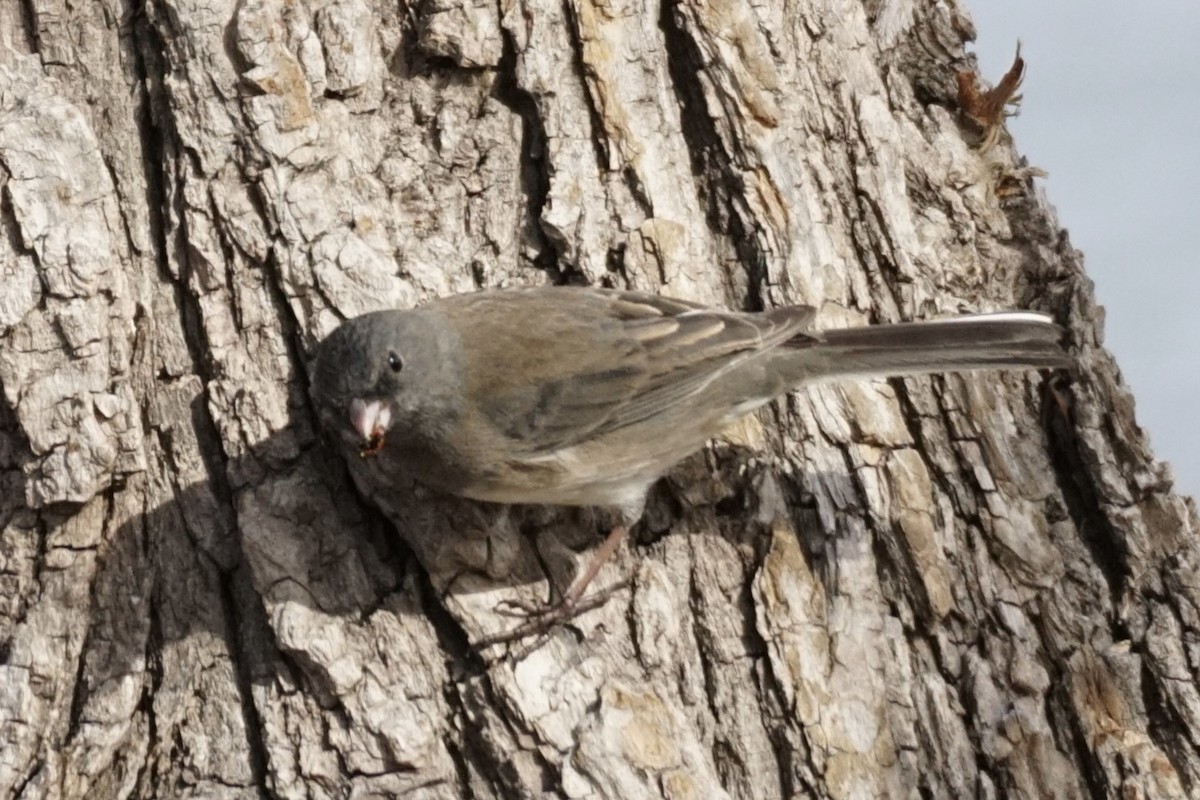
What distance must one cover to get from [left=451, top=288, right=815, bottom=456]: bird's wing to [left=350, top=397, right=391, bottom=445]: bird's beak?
41 cm

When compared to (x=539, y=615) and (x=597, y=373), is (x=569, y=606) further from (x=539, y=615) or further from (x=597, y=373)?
(x=597, y=373)


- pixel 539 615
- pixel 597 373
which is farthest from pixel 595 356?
pixel 539 615

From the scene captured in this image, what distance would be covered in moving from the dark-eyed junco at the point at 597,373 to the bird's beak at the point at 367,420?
20 mm

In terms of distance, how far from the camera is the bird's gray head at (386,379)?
3.83 m

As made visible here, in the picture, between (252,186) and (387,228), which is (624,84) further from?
(252,186)

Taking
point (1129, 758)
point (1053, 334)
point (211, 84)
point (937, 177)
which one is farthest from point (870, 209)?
point (211, 84)

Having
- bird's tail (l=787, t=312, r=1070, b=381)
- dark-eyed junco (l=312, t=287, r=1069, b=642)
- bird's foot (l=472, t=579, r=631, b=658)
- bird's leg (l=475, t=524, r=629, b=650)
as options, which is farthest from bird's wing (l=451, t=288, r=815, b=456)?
bird's foot (l=472, t=579, r=631, b=658)

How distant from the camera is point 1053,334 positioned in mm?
4168

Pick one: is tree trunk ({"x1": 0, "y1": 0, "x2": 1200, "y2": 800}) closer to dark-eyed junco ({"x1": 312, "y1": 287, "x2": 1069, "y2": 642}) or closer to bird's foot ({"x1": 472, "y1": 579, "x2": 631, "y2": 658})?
bird's foot ({"x1": 472, "y1": 579, "x2": 631, "y2": 658})

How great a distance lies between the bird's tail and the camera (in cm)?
408

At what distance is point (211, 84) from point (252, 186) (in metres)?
0.36

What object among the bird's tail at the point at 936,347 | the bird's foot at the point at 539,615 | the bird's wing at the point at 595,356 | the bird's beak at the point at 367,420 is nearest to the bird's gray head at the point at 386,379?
the bird's beak at the point at 367,420

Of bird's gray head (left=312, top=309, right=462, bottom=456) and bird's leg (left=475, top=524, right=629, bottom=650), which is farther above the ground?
bird's gray head (left=312, top=309, right=462, bottom=456)

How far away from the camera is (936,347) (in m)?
4.09
